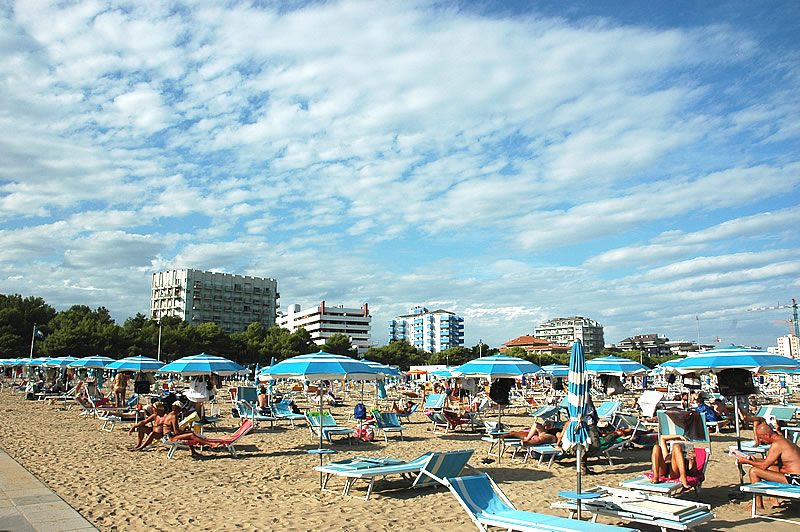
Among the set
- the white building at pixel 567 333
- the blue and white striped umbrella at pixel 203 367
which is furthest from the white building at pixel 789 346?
the blue and white striped umbrella at pixel 203 367

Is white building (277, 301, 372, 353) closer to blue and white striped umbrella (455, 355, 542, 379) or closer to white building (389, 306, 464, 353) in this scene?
white building (389, 306, 464, 353)

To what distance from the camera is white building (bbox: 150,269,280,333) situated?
4838 inches

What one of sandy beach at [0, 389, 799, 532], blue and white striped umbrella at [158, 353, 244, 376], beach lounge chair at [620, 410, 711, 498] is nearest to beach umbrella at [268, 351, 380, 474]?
sandy beach at [0, 389, 799, 532]

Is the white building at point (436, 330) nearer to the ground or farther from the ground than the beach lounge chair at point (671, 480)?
farther from the ground

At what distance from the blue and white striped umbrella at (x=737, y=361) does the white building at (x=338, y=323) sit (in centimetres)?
12468

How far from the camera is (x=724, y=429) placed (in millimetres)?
15773

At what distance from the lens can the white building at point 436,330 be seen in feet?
517

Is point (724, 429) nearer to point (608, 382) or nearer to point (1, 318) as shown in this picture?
point (608, 382)

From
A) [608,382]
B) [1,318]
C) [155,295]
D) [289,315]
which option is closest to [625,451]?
[608,382]

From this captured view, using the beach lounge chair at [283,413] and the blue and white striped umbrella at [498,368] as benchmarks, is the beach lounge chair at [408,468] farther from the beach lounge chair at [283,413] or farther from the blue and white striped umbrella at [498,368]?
the beach lounge chair at [283,413]

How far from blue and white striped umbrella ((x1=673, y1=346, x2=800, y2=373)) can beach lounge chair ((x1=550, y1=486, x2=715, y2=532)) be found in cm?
559

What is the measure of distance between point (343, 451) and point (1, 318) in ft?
202

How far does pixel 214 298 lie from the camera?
12650 centimetres

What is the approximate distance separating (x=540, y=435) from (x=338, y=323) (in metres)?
129
